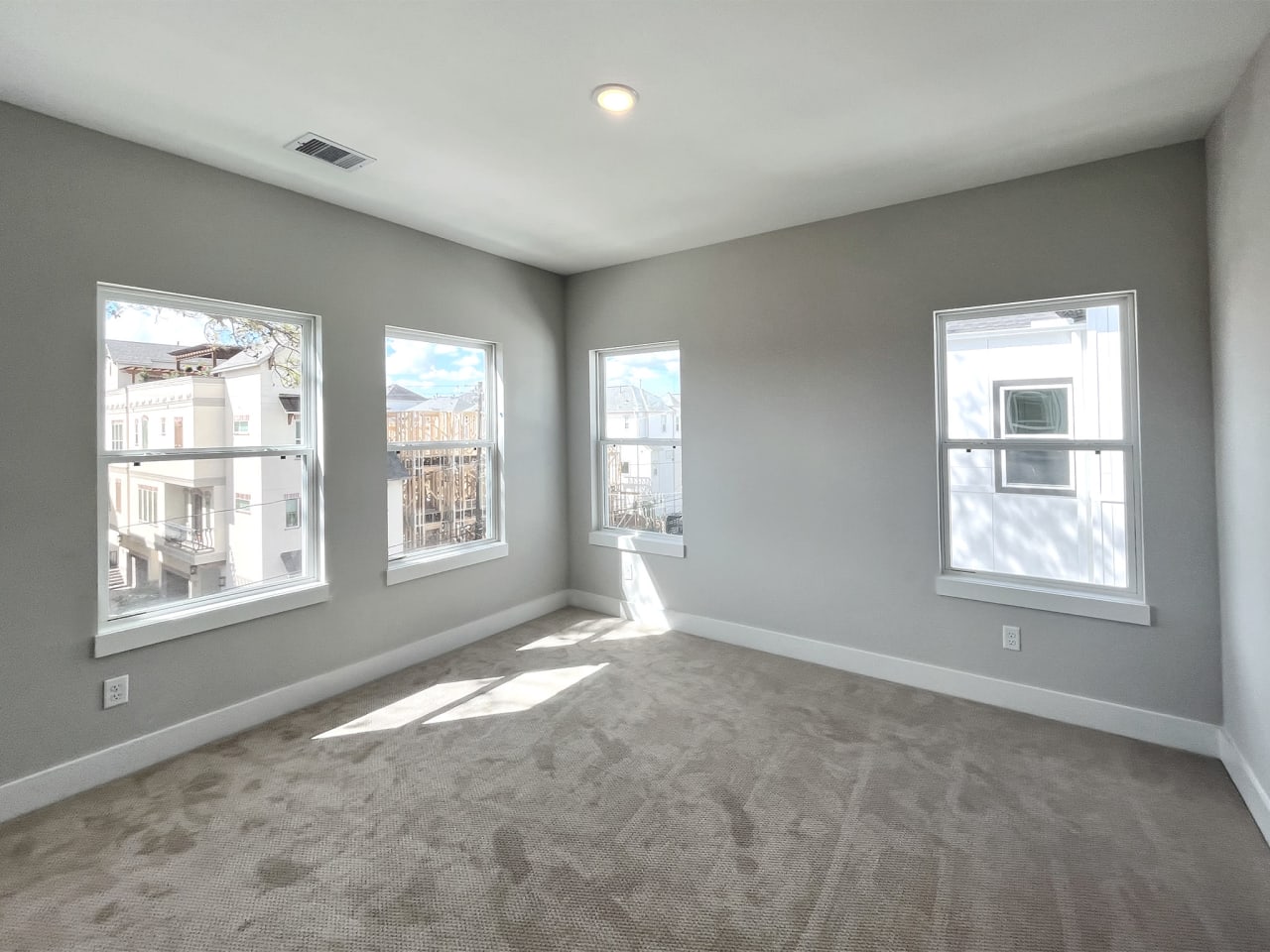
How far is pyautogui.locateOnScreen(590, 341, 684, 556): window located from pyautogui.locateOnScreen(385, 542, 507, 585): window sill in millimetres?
893

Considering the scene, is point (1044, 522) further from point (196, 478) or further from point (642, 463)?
point (196, 478)

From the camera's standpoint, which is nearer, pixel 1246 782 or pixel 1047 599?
pixel 1246 782

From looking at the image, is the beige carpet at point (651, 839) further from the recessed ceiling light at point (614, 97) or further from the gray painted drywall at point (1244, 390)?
the recessed ceiling light at point (614, 97)

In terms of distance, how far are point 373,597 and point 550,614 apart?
5.04 ft

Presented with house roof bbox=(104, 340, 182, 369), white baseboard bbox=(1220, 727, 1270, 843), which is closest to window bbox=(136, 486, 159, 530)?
house roof bbox=(104, 340, 182, 369)

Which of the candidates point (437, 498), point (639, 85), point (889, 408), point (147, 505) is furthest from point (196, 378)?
point (889, 408)

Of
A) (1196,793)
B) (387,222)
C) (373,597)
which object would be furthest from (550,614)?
(1196,793)

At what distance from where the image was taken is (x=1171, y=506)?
8.91 feet

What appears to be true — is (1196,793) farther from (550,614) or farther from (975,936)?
(550,614)

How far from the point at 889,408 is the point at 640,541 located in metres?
2.04

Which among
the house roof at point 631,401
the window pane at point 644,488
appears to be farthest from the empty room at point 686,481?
the house roof at point 631,401

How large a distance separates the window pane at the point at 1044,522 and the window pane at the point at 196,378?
3725 millimetres

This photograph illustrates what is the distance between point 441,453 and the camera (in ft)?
13.4

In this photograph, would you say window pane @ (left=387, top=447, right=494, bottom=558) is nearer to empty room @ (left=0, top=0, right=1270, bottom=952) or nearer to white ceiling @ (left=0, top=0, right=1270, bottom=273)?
empty room @ (left=0, top=0, right=1270, bottom=952)
